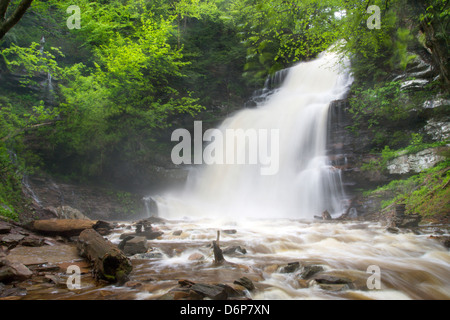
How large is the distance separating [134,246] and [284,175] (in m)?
10.3

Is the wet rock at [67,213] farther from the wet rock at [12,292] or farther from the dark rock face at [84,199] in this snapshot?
the wet rock at [12,292]

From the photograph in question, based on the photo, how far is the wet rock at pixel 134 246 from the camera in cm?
480

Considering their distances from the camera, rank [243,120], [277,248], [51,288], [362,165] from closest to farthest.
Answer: [51,288], [277,248], [362,165], [243,120]

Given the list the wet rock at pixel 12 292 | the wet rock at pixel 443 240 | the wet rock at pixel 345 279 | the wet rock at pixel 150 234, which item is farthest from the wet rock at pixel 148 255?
the wet rock at pixel 443 240

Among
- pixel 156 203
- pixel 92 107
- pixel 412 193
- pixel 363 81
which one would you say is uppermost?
pixel 363 81

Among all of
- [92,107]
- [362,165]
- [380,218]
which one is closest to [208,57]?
[92,107]

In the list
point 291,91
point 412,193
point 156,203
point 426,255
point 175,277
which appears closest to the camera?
point 175,277

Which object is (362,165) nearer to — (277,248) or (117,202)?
(277,248)

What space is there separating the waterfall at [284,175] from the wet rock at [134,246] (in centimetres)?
761

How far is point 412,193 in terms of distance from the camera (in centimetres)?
870

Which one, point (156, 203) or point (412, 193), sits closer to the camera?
point (412, 193)

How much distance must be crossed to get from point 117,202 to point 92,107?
4.59 metres

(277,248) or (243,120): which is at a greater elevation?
(243,120)

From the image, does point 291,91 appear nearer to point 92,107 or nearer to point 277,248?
point 92,107
